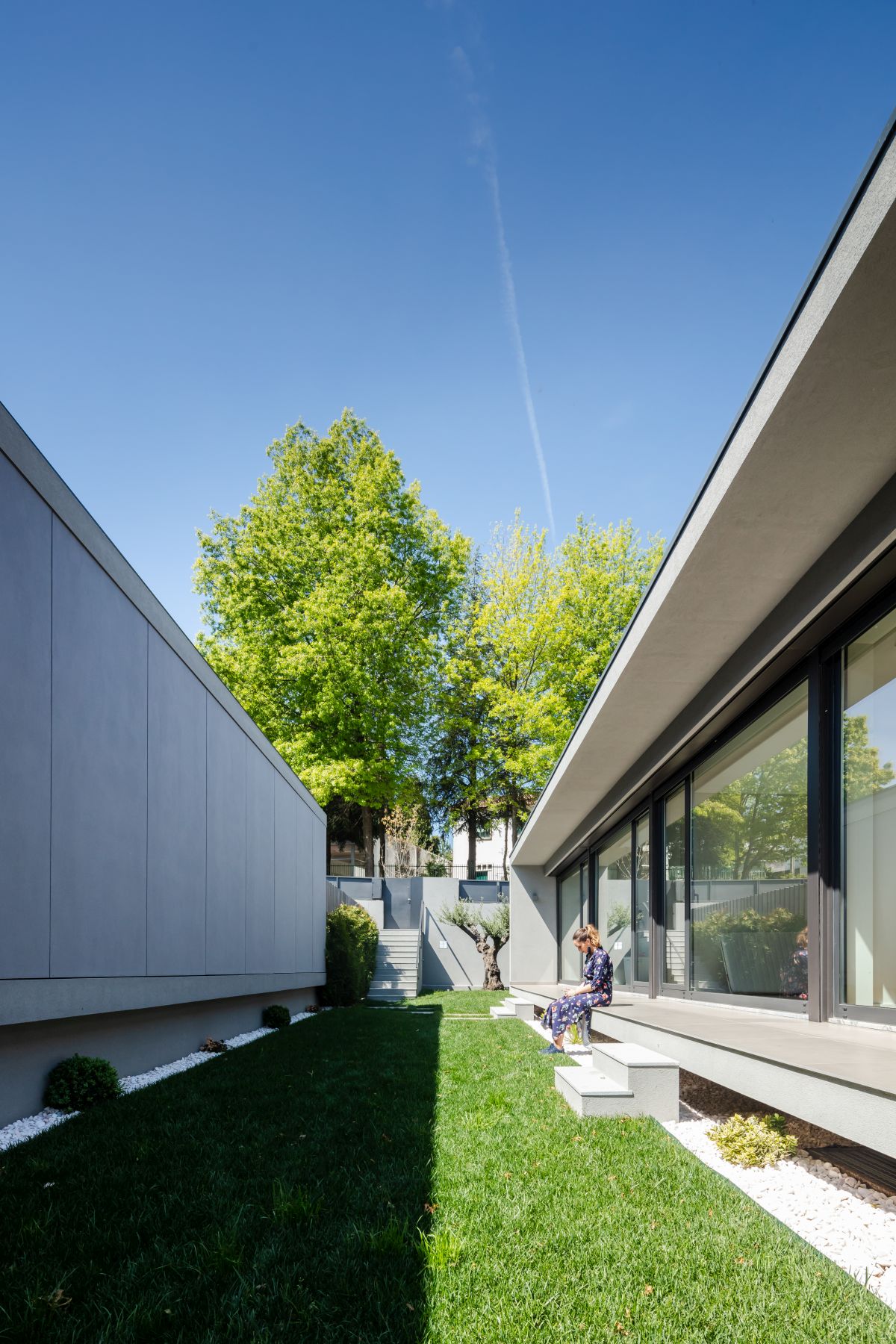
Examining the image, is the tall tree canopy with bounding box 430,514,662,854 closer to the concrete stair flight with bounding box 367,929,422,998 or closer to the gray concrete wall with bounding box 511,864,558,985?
the concrete stair flight with bounding box 367,929,422,998

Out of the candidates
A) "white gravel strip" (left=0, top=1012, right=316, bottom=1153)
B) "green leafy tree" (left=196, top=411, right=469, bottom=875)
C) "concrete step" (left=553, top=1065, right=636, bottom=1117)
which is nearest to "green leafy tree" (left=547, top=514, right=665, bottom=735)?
"green leafy tree" (left=196, top=411, right=469, bottom=875)

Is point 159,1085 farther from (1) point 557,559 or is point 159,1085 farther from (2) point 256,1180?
(1) point 557,559

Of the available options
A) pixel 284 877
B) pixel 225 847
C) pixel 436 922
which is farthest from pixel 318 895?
pixel 436 922

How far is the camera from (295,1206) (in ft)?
13.2

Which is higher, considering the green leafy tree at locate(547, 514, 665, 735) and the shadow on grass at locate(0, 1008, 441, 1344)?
the green leafy tree at locate(547, 514, 665, 735)

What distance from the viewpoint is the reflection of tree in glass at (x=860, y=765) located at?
5.76 metres

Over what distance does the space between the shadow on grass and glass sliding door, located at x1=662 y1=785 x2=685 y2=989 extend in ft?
14.5

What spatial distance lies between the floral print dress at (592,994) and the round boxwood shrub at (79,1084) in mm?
4856

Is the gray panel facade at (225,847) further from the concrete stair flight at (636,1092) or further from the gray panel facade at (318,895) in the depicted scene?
the gray panel facade at (318,895)

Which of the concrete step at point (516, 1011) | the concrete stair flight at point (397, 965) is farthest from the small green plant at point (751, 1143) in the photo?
the concrete stair flight at point (397, 965)

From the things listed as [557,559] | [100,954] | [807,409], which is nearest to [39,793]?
[100,954]

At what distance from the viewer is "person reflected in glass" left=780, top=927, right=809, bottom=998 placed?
21.9 ft

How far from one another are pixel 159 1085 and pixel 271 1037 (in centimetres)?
488

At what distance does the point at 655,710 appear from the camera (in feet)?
30.5
